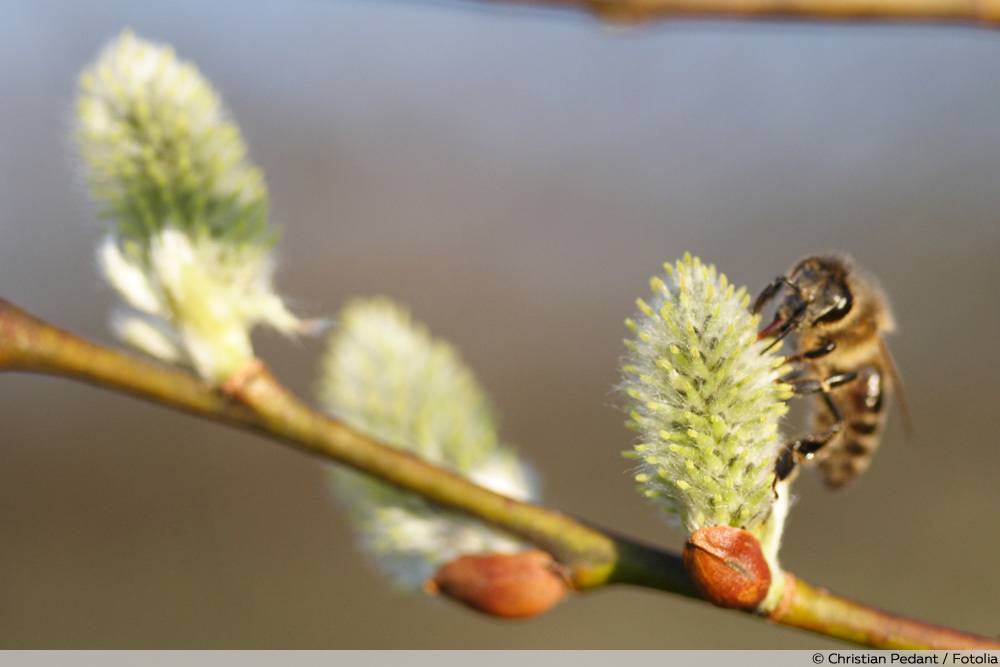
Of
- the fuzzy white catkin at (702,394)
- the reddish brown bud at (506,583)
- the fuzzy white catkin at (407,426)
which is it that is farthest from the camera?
the fuzzy white catkin at (407,426)

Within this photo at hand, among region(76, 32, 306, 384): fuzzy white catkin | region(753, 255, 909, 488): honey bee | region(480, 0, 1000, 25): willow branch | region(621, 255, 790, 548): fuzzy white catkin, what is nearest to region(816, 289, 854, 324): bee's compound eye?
region(753, 255, 909, 488): honey bee

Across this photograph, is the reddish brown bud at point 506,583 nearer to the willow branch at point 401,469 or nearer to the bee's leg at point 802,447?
the willow branch at point 401,469

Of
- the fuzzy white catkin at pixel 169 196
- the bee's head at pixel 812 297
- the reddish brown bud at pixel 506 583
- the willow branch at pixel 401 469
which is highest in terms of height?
the bee's head at pixel 812 297

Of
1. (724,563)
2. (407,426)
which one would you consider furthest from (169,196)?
(724,563)

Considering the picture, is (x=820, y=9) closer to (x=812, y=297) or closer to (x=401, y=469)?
(x=812, y=297)

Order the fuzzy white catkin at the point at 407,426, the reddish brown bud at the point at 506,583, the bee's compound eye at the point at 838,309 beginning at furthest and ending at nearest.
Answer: the bee's compound eye at the point at 838,309
the fuzzy white catkin at the point at 407,426
the reddish brown bud at the point at 506,583

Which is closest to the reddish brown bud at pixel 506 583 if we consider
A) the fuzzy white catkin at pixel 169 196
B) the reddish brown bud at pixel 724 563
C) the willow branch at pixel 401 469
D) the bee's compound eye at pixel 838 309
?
the willow branch at pixel 401 469

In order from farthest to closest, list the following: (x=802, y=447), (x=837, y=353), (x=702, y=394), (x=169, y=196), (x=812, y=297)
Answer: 1. (x=837, y=353)
2. (x=812, y=297)
3. (x=169, y=196)
4. (x=802, y=447)
5. (x=702, y=394)

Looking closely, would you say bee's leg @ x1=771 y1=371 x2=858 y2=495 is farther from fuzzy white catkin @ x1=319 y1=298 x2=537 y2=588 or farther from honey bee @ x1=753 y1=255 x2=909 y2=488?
fuzzy white catkin @ x1=319 y1=298 x2=537 y2=588
